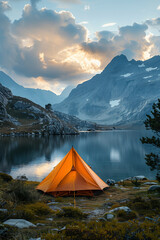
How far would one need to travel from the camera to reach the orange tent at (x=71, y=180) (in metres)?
17.9

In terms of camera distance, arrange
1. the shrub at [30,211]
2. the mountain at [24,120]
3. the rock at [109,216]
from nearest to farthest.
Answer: the shrub at [30,211] < the rock at [109,216] < the mountain at [24,120]

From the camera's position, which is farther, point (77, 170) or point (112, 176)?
point (112, 176)

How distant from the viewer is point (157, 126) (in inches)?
586

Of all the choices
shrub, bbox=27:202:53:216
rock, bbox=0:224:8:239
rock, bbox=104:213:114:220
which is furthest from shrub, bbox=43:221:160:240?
shrub, bbox=27:202:53:216

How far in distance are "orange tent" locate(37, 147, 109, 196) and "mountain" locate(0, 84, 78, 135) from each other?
4258 inches

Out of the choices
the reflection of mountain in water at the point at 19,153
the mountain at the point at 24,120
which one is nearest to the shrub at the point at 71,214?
the reflection of mountain in water at the point at 19,153

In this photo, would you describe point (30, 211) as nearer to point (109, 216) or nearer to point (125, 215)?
point (109, 216)

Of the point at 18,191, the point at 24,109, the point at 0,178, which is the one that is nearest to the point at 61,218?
the point at 18,191

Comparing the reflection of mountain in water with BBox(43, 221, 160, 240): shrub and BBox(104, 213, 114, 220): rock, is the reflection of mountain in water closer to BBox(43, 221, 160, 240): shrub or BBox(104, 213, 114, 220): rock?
BBox(104, 213, 114, 220): rock

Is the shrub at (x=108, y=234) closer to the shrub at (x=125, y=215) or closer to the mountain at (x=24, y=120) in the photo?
the shrub at (x=125, y=215)

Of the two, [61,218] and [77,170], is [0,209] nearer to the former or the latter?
[61,218]

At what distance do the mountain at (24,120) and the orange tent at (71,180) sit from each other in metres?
108

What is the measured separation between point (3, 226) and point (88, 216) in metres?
5.75

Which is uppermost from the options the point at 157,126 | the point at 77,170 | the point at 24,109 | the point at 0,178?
the point at 24,109
